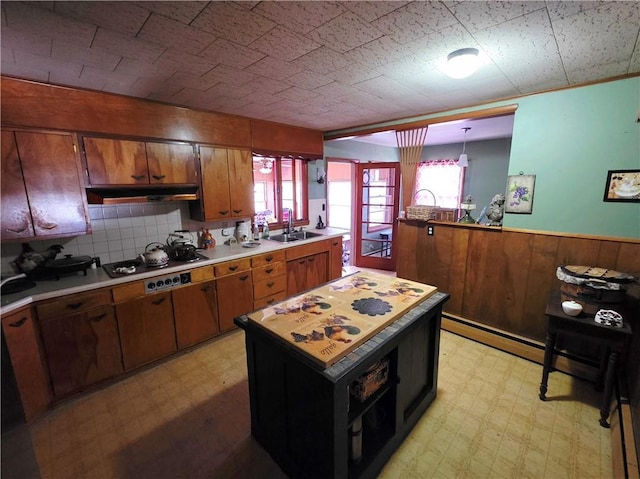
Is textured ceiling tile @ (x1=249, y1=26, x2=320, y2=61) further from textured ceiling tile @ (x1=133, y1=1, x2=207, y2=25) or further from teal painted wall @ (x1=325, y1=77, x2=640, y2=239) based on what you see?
teal painted wall @ (x1=325, y1=77, x2=640, y2=239)

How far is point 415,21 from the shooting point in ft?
4.35

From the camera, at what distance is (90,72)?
1832 mm

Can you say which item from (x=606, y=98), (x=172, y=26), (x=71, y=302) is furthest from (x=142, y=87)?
(x=606, y=98)

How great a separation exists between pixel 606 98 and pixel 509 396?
2.36 metres

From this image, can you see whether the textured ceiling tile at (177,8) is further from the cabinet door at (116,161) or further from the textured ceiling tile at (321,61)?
the cabinet door at (116,161)

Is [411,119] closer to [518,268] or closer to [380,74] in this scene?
[380,74]

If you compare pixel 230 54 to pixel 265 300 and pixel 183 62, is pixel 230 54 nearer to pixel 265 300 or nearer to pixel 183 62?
pixel 183 62

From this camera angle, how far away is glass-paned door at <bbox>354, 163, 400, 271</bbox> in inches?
196

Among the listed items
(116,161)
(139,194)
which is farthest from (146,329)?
(116,161)

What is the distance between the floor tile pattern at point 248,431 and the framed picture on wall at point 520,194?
142 centimetres

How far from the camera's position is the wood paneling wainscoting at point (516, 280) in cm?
196

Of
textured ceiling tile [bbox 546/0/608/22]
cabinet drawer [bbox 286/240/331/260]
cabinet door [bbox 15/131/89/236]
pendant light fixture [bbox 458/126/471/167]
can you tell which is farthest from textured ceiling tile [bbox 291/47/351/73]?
pendant light fixture [bbox 458/126/471/167]

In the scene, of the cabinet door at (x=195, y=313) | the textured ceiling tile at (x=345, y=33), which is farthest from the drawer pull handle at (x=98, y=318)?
the textured ceiling tile at (x=345, y=33)

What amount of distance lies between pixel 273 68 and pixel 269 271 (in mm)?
2053
